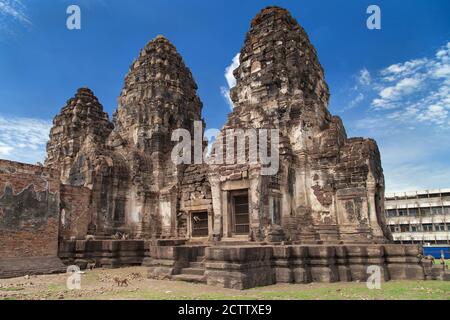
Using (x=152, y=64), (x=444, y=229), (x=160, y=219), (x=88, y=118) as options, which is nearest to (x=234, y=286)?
(x=160, y=219)

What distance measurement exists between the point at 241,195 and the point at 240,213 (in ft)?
2.21

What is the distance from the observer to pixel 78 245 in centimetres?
1508

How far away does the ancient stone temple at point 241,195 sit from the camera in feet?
35.1

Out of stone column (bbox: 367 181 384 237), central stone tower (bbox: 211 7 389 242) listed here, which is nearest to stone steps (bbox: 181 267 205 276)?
central stone tower (bbox: 211 7 389 242)

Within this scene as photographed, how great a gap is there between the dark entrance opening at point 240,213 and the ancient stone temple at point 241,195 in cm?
4

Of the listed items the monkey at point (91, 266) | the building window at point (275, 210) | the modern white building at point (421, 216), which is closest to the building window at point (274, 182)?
the building window at point (275, 210)

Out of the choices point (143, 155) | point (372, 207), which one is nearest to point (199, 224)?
point (143, 155)

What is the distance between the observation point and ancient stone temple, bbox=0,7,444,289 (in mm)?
10695

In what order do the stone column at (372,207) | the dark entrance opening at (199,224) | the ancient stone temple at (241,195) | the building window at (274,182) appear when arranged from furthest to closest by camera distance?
the dark entrance opening at (199,224)
the building window at (274,182)
the stone column at (372,207)
the ancient stone temple at (241,195)

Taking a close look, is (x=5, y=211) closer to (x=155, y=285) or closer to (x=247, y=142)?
(x=155, y=285)

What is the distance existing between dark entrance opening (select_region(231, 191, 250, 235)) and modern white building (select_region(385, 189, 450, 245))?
111ft

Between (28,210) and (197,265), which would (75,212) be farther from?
(197,265)

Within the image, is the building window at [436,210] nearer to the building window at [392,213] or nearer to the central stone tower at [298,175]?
the building window at [392,213]

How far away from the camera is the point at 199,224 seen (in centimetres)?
1800
